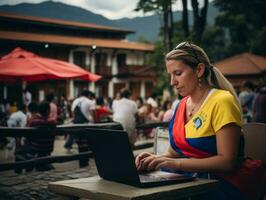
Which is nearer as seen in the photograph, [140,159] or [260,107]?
[140,159]

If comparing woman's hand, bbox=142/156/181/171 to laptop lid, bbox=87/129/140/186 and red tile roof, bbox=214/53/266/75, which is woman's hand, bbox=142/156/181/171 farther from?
red tile roof, bbox=214/53/266/75

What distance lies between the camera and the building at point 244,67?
104 ft

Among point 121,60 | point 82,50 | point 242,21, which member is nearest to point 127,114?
point 82,50

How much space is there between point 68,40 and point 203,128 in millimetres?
38651

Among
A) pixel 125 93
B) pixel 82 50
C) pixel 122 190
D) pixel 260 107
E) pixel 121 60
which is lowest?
pixel 122 190

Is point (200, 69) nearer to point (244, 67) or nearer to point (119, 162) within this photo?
Answer: point (119, 162)

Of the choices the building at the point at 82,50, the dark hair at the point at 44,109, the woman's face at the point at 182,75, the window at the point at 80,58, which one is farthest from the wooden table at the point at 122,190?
the window at the point at 80,58

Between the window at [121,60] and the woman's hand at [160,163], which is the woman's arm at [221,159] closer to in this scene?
the woman's hand at [160,163]

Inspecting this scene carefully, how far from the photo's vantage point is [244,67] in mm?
33188

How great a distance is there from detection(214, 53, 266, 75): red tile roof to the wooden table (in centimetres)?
2895

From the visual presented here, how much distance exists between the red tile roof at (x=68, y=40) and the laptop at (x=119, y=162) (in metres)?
29.9

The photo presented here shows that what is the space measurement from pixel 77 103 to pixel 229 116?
30.1 ft

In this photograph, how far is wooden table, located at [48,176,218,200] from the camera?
1999 millimetres

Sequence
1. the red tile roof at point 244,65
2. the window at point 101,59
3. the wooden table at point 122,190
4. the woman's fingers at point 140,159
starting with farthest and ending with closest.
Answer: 1. the window at point 101,59
2. the red tile roof at point 244,65
3. the woman's fingers at point 140,159
4. the wooden table at point 122,190
